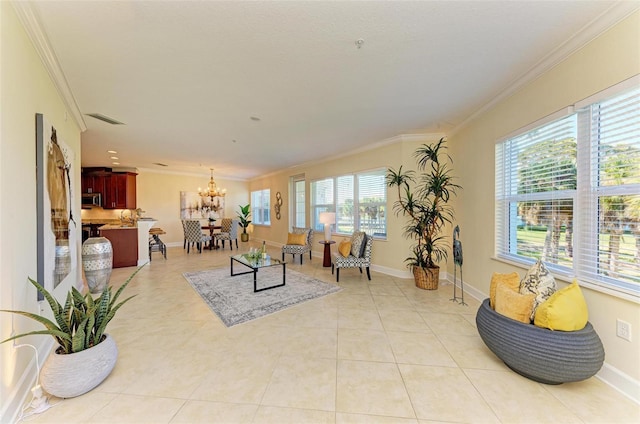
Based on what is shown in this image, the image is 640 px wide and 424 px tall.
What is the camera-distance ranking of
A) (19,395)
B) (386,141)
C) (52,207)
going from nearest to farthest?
1. (19,395)
2. (52,207)
3. (386,141)

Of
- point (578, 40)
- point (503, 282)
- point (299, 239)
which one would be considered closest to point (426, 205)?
point (503, 282)

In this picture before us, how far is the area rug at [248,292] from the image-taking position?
304cm

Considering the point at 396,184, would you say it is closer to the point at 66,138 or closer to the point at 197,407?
the point at 197,407

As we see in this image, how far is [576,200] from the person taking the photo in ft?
6.90

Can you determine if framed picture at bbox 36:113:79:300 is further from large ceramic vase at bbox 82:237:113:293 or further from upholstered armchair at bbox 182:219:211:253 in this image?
upholstered armchair at bbox 182:219:211:253

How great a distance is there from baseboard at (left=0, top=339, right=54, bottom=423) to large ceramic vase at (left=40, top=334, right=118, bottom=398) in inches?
5.1

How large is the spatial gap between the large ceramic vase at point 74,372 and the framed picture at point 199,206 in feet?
24.5

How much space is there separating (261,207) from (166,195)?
10.4 ft

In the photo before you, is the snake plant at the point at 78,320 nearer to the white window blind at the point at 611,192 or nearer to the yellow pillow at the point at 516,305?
the yellow pillow at the point at 516,305

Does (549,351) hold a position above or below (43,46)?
below

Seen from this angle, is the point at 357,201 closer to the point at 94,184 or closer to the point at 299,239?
the point at 299,239

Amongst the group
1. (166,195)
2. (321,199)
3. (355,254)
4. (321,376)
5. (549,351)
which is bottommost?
(321,376)

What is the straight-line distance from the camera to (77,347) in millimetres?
1682

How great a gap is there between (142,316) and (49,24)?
2.87m
